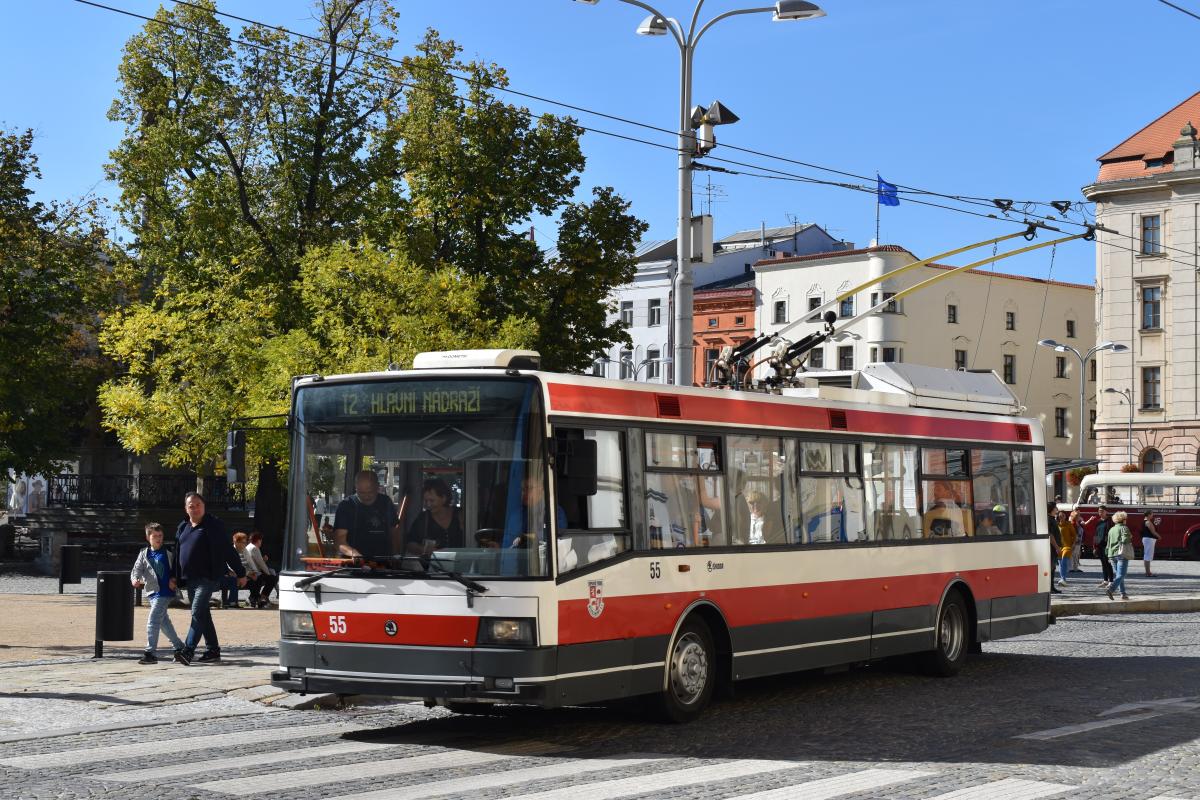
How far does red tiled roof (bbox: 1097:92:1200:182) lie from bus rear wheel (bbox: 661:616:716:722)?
230 feet

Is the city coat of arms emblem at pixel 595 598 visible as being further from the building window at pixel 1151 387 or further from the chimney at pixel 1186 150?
the chimney at pixel 1186 150

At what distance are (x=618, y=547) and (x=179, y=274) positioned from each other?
31.8 m

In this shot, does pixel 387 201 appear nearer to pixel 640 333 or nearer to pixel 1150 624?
pixel 1150 624

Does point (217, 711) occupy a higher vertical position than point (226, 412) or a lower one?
lower

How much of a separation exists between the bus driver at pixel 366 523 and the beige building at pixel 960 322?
2948 inches

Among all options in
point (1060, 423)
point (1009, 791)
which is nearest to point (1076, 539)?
point (1009, 791)

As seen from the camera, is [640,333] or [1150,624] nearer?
[1150,624]

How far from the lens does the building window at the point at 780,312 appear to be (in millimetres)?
92938

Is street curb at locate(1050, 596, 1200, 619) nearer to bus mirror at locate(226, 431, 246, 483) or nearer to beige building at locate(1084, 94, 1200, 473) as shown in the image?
bus mirror at locate(226, 431, 246, 483)

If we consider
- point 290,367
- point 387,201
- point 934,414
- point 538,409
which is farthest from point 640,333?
point 538,409

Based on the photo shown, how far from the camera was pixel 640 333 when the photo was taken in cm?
9781

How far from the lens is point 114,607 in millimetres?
17828

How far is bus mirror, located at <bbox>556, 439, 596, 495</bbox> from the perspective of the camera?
38.7ft

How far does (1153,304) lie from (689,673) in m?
69.1
